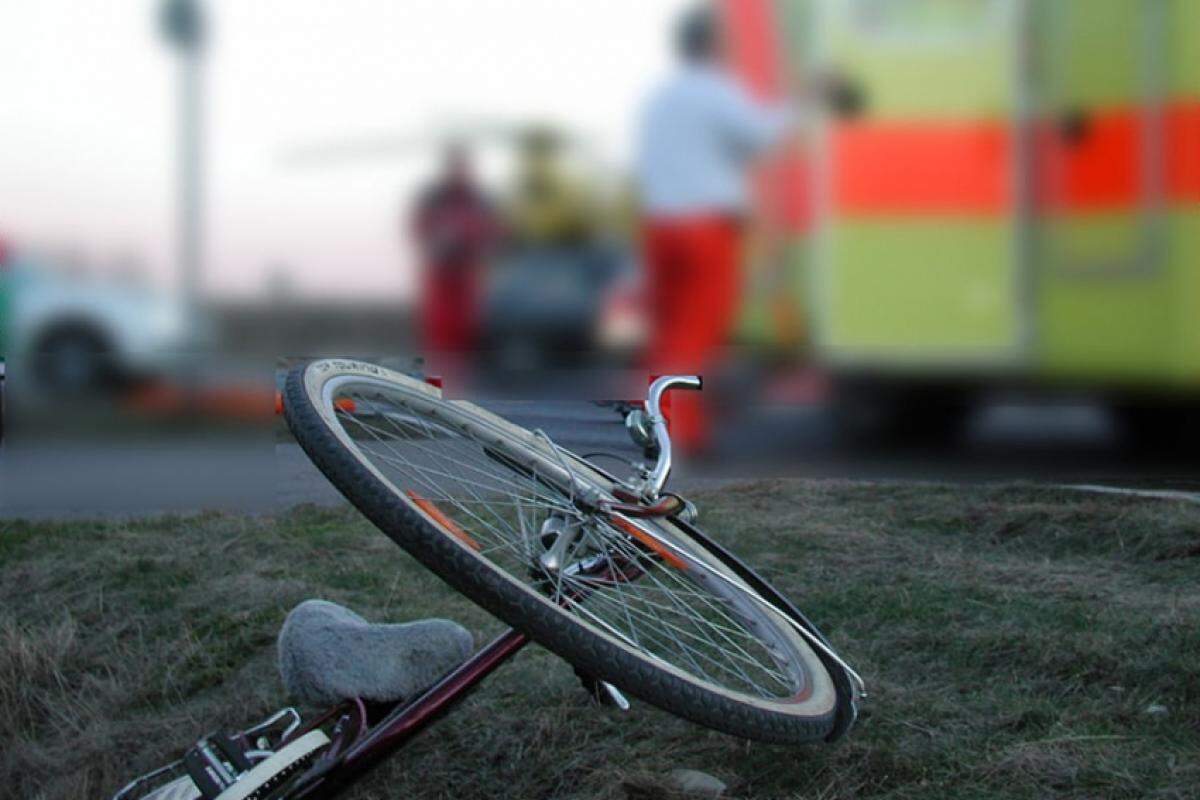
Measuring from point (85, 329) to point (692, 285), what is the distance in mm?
836

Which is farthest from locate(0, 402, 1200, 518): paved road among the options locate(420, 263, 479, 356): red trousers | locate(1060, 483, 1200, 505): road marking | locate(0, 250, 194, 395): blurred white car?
locate(420, 263, 479, 356): red trousers

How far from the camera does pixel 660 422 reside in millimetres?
2213

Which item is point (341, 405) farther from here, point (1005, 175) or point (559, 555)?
point (1005, 175)

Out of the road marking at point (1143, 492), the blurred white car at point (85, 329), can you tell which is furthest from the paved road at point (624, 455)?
the blurred white car at point (85, 329)

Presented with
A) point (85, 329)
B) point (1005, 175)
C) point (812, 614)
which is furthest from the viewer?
point (812, 614)

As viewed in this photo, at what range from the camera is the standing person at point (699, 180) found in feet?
5.62

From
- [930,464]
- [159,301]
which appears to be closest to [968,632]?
[930,464]

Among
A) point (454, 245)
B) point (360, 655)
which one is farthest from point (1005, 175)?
point (360, 655)

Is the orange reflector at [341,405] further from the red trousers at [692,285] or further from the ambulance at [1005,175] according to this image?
the ambulance at [1005,175]

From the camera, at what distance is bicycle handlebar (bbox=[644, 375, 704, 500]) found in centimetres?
198

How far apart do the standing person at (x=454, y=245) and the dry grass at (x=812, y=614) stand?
1.09 metres

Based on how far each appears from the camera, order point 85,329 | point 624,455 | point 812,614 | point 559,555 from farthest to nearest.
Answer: point 812,614
point 624,455
point 559,555
point 85,329

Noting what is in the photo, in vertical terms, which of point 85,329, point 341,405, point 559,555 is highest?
point 85,329

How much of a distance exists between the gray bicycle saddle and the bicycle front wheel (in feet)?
1.13
